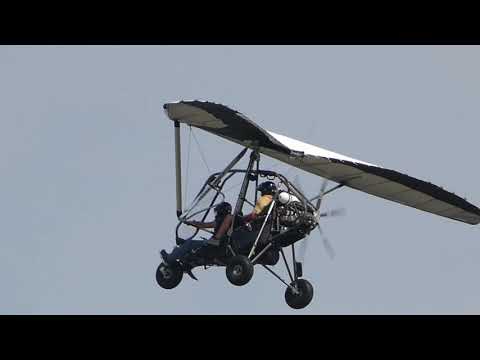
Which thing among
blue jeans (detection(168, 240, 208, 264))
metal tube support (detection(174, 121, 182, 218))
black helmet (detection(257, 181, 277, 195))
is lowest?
blue jeans (detection(168, 240, 208, 264))

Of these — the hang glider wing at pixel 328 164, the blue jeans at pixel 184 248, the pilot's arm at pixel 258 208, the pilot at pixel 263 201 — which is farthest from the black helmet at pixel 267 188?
the blue jeans at pixel 184 248

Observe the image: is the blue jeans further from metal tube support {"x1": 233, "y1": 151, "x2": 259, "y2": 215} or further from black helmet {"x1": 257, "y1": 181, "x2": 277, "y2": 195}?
black helmet {"x1": 257, "y1": 181, "x2": 277, "y2": 195}

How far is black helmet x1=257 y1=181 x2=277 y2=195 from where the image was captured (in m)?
44.7

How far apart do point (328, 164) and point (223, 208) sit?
2.67 m

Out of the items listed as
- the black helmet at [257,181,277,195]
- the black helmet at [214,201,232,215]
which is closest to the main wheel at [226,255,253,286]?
the black helmet at [214,201,232,215]

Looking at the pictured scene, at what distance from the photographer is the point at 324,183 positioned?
46406 mm

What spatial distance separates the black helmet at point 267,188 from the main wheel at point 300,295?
2.24 m

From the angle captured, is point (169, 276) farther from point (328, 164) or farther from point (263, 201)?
point (328, 164)

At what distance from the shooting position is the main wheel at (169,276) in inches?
1789

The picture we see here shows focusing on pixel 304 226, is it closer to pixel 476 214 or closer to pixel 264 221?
pixel 264 221

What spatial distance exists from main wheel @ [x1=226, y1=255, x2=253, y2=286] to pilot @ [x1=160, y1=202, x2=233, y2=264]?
1088mm

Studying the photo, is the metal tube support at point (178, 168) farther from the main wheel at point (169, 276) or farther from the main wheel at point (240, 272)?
the main wheel at point (240, 272)

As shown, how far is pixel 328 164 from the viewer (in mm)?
45125

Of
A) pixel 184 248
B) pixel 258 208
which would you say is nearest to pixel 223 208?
pixel 258 208
